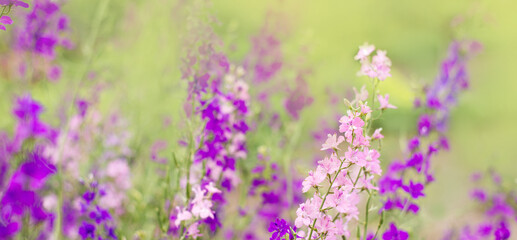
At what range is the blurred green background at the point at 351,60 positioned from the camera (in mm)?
3297

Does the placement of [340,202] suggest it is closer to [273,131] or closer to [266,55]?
[273,131]

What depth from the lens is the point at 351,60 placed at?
19.0ft

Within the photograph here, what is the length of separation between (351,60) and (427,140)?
3.92 meters

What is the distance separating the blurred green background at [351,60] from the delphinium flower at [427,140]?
0.47 feet

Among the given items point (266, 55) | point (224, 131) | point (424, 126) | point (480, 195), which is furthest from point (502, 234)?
point (266, 55)

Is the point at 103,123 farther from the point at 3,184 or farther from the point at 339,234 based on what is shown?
the point at 339,234

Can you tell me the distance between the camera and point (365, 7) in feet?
23.6

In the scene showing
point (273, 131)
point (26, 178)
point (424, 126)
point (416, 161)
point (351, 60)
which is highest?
point (351, 60)

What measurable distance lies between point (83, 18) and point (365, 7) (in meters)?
3.68

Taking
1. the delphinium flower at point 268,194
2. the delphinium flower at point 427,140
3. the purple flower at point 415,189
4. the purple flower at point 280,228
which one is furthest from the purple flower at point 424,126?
the purple flower at point 280,228

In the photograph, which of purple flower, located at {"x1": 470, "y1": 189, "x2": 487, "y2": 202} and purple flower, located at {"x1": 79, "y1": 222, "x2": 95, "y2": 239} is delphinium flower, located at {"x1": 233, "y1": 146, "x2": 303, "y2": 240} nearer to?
purple flower, located at {"x1": 79, "y1": 222, "x2": 95, "y2": 239}

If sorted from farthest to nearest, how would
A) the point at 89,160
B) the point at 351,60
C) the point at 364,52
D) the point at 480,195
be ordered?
the point at 351,60 < the point at 89,160 < the point at 480,195 < the point at 364,52

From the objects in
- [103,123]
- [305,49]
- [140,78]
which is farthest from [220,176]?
[140,78]

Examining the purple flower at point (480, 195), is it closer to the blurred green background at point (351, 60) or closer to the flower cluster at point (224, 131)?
the blurred green background at point (351, 60)
